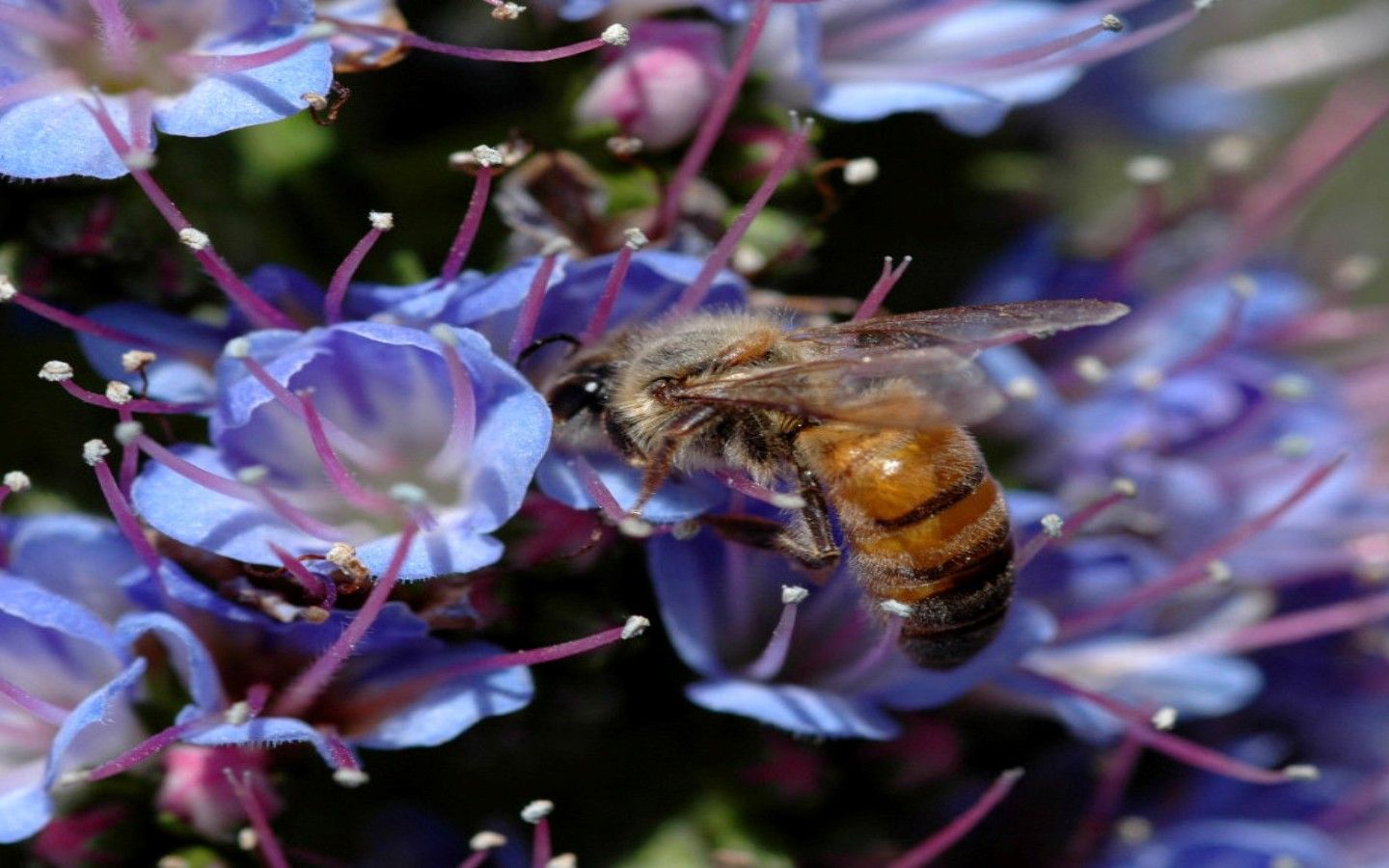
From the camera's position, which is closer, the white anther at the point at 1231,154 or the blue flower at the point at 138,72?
the blue flower at the point at 138,72

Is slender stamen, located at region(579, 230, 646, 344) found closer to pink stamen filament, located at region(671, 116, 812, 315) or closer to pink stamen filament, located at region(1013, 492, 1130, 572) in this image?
pink stamen filament, located at region(671, 116, 812, 315)

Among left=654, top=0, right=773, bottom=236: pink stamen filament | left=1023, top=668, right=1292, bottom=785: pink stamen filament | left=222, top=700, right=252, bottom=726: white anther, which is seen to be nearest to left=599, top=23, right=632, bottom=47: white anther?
left=654, top=0, right=773, bottom=236: pink stamen filament

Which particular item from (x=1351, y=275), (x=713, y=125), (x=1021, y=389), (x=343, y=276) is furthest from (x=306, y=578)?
(x=1351, y=275)

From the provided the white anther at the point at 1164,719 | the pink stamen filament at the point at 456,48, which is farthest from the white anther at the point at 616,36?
the white anther at the point at 1164,719

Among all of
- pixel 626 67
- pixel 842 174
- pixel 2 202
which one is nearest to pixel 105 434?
pixel 2 202

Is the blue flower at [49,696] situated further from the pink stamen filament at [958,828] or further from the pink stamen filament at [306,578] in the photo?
the pink stamen filament at [958,828]
